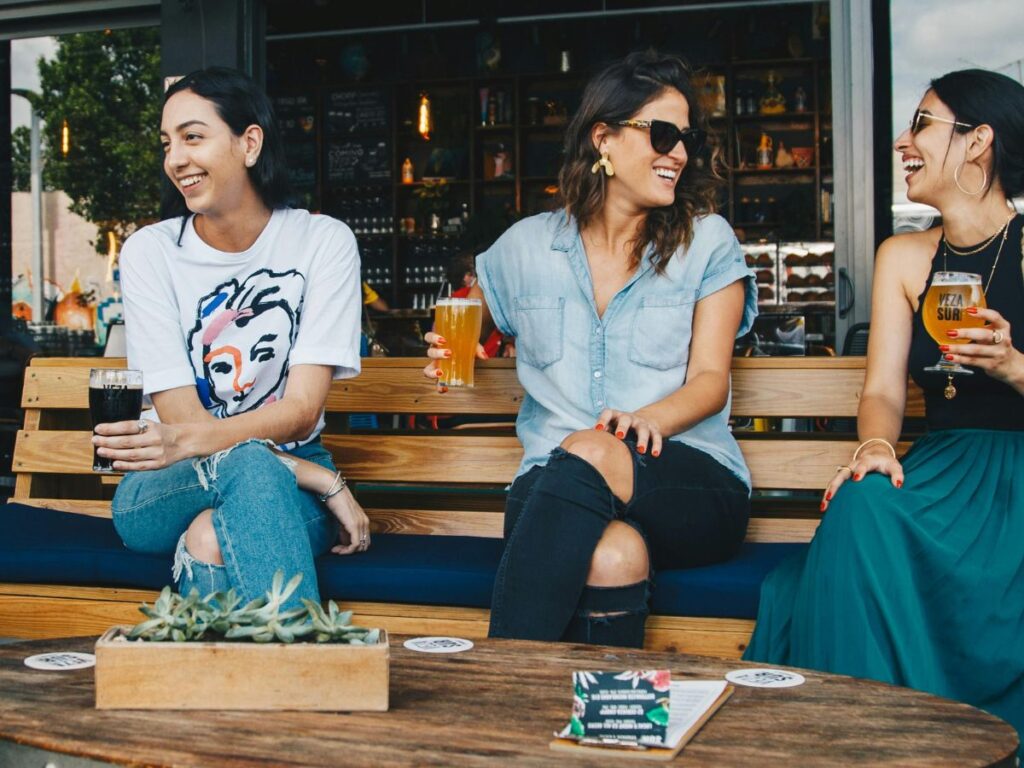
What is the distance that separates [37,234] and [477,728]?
259 inches

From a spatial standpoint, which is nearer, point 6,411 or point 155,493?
point 155,493

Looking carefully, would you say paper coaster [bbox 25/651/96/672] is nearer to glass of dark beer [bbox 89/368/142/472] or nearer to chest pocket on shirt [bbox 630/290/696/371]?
glass of dark beer [bbox 89/368/142/472]

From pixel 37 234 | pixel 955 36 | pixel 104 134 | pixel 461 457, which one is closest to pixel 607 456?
pixel 461 457

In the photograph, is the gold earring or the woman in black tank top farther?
the gold earring

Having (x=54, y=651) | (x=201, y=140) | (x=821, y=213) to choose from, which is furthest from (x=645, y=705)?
(x=821, y=213)

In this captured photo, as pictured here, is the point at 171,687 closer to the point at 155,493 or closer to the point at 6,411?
the point at 155,493

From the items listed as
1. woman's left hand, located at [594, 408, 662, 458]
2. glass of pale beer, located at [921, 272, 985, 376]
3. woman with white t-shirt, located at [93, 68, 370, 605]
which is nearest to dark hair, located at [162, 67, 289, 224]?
woman with white t-shirt, located at [93, 68, 370, 605]

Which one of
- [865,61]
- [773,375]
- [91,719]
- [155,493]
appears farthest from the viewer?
[865,61]

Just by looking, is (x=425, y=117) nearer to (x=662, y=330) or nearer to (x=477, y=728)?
(x=662, y=330)

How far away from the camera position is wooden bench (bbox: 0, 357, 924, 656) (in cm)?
276

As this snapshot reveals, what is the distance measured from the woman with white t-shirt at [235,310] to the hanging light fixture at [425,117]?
7.58 metres

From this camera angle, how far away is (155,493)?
2.46 m

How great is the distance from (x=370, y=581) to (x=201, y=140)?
1049mm

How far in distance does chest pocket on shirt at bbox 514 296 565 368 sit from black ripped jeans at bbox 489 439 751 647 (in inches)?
16.3
